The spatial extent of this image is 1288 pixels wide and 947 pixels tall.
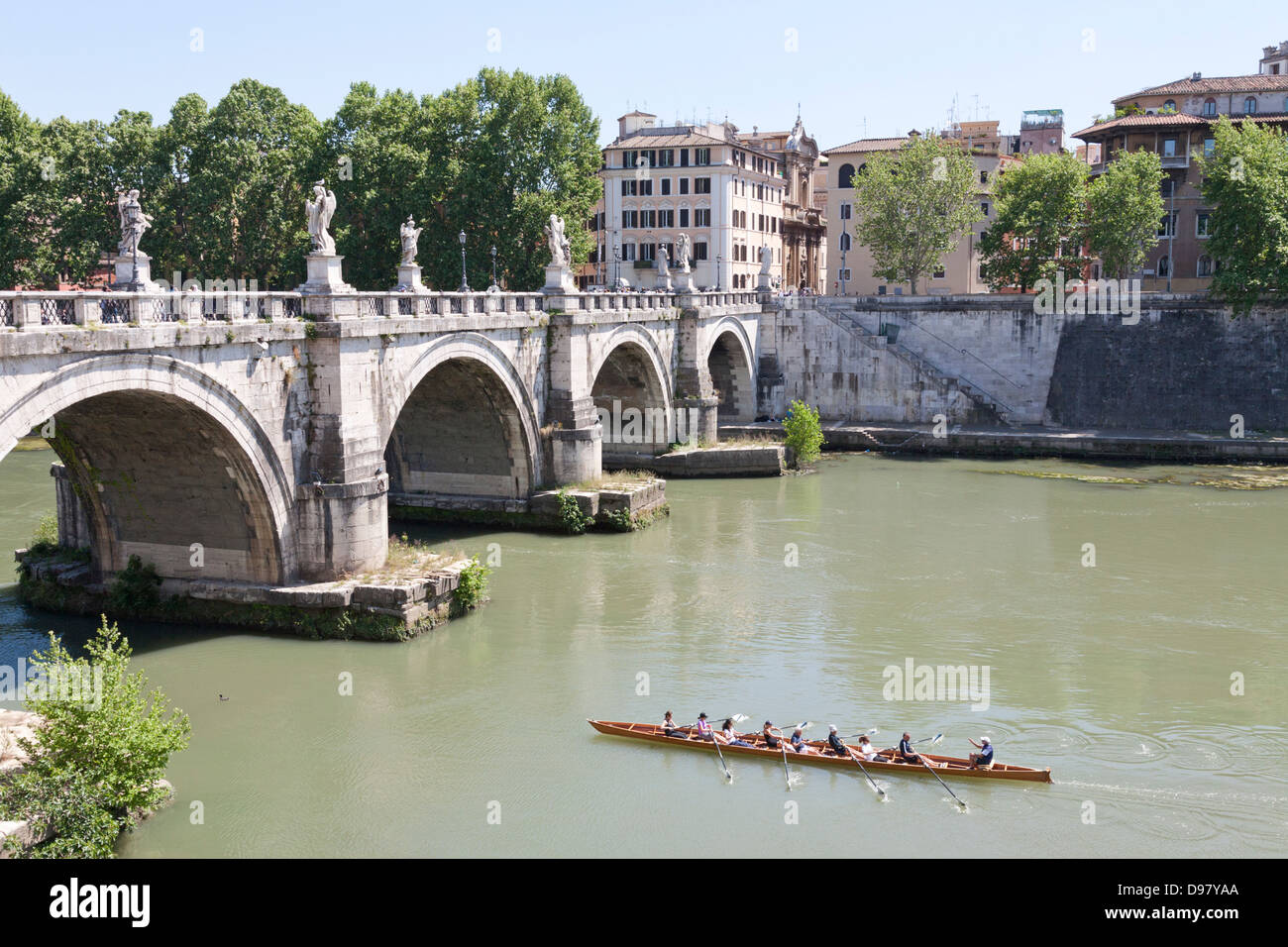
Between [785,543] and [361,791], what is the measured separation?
54.1ft

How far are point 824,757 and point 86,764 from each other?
9233 millimetres

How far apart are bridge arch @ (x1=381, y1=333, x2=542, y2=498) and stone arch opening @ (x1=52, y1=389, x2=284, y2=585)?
8.42 metres

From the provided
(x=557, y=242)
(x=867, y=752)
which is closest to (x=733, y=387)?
(x=557, y=242)

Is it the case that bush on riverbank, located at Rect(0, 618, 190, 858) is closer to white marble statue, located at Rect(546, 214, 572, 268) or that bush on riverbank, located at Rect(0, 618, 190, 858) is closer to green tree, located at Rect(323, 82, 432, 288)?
white marble statue, located at Rect(546, 214, 572, 268)

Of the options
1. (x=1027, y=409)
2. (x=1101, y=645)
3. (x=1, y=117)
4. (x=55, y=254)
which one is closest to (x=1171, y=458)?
(x=1027, y=409)

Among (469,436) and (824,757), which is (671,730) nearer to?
(824,757)

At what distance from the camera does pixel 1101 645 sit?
22.7 metres

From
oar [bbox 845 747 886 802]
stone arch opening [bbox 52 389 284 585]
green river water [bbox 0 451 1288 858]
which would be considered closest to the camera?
green river water [bbox 0 451 1288 858]

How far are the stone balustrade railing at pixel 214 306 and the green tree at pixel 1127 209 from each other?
26373 millimetres

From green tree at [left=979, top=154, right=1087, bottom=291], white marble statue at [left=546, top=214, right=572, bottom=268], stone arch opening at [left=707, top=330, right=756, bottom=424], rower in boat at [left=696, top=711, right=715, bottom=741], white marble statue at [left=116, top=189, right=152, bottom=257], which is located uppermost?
green tree at [left=979, top=154, right=1087, bottom=291]

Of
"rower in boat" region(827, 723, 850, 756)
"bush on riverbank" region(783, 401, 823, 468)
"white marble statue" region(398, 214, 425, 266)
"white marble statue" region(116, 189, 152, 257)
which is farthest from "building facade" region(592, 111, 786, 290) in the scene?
"rower in boat" region(827, 723, 850, 756)

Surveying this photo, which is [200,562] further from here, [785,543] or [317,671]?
[785,543]

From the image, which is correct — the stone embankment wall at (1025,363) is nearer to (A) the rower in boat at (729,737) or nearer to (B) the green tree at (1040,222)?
(B) the green tree at (1040,222)

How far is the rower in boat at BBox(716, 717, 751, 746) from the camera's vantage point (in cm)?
1766
